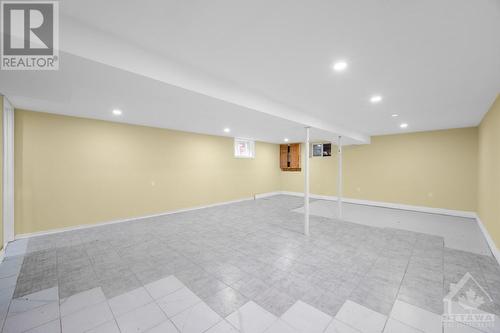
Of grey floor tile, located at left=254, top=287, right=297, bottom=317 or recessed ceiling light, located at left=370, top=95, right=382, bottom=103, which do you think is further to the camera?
recessed ceiling light, located at left=370, top=95, right=382, bottom=103

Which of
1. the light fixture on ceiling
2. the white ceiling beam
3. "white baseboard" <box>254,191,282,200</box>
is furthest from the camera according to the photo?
"white baseboard" <box>254,191,282,200</box>

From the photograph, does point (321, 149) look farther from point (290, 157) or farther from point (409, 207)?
point (409, 207)

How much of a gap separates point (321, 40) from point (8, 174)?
549cm

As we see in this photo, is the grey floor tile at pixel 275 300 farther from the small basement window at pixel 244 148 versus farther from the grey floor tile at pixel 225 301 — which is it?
the small basement window at pixel 244 148

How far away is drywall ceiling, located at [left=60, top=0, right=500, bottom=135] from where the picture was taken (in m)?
1.38

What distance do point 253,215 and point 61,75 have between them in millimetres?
4864

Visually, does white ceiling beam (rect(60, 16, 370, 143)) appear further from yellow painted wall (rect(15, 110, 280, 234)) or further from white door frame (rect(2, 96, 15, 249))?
yellow painted wall (rect(15, 110, 280, 234))

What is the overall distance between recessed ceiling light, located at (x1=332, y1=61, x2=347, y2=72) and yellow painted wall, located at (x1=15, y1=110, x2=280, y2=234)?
16.4ft

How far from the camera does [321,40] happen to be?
1.72m

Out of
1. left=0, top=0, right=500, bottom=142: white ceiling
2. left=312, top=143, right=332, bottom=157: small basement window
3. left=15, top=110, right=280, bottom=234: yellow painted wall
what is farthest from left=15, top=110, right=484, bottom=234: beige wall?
left=0, top=0, right=500, bottom=142: white ceiling

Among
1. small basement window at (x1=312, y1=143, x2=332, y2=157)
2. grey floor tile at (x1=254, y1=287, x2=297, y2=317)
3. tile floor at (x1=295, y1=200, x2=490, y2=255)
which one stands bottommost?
tile floor at (x1=295, y1=200, x2=490, y2=255)

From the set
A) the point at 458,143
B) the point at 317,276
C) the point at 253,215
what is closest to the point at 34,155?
the point at 253,215

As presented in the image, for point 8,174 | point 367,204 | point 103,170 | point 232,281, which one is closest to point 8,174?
point 8,174

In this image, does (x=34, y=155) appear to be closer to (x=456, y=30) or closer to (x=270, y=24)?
(x=270, y=24)
